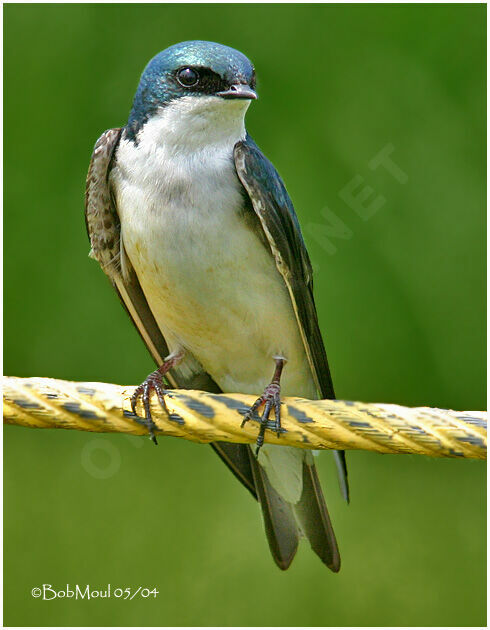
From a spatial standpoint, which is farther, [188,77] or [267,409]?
[188,77]

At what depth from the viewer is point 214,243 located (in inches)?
102

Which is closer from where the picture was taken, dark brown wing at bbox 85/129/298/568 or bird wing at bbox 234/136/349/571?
bird wing at bbox 234/136/349/571

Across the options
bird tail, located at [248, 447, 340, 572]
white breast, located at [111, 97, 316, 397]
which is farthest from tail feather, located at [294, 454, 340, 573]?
white breast, located at [111, 97, 316, 397]

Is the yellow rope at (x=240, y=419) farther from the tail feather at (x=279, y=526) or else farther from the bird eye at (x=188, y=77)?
the bird eye at (x=188, y=77)

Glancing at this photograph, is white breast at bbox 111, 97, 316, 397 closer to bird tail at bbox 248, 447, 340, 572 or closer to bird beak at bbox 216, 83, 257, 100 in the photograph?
bird beak at bbox 216, 83, 257, 100

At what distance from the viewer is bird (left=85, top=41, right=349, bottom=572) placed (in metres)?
2.59

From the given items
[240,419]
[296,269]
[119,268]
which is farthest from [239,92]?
[240,419]

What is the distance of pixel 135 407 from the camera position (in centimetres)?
215

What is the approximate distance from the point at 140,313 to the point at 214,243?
0.47 m

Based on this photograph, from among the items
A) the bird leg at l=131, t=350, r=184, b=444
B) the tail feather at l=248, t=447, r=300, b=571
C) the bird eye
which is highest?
the bird eye

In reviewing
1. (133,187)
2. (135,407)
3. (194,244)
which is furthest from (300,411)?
(133,187)

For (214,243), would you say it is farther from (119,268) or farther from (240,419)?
(240,419)

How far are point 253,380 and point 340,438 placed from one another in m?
1.08

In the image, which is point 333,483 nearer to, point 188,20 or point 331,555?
point 331,555
